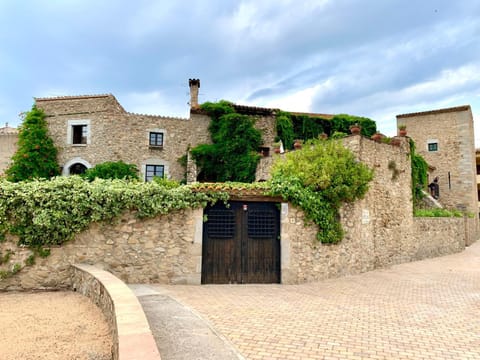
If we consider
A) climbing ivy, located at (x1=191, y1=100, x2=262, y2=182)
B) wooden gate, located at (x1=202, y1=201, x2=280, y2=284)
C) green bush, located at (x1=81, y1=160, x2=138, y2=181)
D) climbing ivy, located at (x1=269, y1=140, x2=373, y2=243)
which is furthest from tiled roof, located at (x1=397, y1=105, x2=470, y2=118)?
wooden gate, located at (x1=202, y1=201, x2=280, y2=284)

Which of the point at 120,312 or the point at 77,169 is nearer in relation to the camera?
the point at 120,312

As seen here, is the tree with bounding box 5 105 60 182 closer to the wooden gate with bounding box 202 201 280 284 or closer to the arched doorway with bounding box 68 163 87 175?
the arched doorway with bounding box 68 163 87 175

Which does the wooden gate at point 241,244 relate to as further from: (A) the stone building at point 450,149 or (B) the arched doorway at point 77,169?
(A) the stone building at point 450,149

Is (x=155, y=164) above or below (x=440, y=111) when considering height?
below

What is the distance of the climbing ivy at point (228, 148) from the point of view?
17.4 m

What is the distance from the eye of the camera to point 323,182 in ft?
28.6

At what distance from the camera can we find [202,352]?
11.7 ft

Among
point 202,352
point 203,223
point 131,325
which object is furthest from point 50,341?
point 203,223

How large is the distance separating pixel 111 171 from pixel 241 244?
11806 mm

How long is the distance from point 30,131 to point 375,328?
19.4 m

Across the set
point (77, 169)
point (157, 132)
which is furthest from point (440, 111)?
point (77, 169)

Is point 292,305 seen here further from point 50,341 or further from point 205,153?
point 205,153

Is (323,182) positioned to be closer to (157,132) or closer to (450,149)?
(157,132)

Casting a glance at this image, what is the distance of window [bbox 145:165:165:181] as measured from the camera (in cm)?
1823
